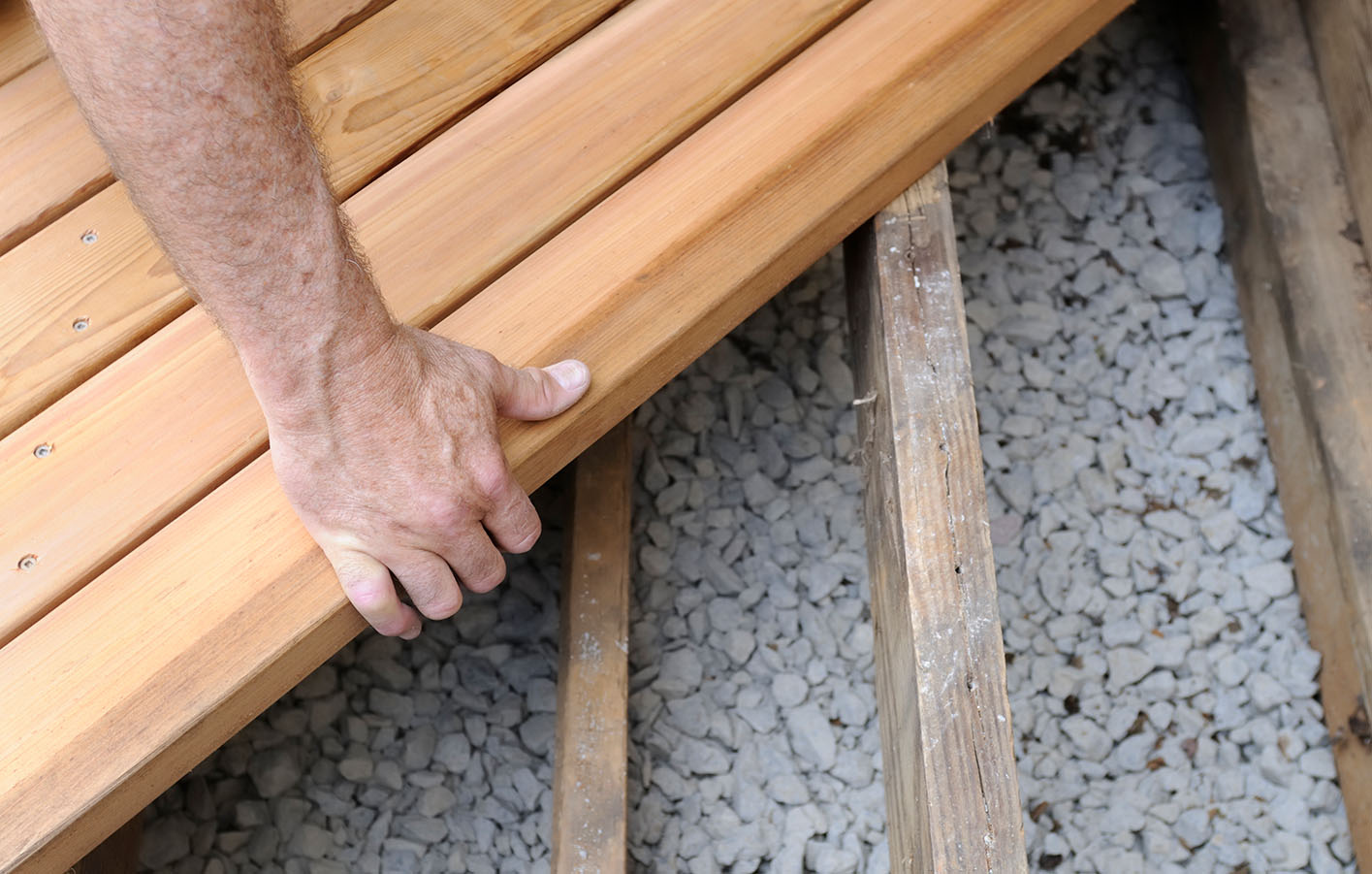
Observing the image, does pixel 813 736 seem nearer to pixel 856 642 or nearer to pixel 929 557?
pixel 856 642

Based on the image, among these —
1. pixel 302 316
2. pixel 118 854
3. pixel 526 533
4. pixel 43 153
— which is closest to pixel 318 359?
pixel 302 316

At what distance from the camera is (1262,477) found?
223 centimetres

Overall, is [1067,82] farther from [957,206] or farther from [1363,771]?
[1363,771]

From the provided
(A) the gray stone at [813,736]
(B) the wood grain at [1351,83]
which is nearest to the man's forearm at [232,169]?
(A) the gray stone at [813,736]

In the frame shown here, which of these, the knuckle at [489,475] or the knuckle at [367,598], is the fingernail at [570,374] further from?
the knuckle at [367,598]

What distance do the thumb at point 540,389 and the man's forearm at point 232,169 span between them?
16 centimetres

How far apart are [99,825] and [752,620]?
1193 mm

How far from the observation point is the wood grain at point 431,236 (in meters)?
1.26

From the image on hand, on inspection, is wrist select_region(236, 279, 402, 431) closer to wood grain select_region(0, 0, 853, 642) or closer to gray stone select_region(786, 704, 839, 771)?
wood grain select_region(0, 0, 853, 642)

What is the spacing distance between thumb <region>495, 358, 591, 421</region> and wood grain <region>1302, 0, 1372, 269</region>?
5.22 feet

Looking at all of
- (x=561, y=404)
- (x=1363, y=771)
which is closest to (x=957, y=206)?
(x=1363, y=771)

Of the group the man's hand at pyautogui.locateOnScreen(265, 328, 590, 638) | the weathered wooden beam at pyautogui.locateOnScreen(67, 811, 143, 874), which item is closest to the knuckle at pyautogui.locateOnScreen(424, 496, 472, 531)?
the man's hand at pyautogui.locateOnScreen(265, 328, 590, 638)

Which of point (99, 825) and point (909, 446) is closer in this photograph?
point (99, 825)

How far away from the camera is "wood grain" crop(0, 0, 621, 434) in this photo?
1.37 m
